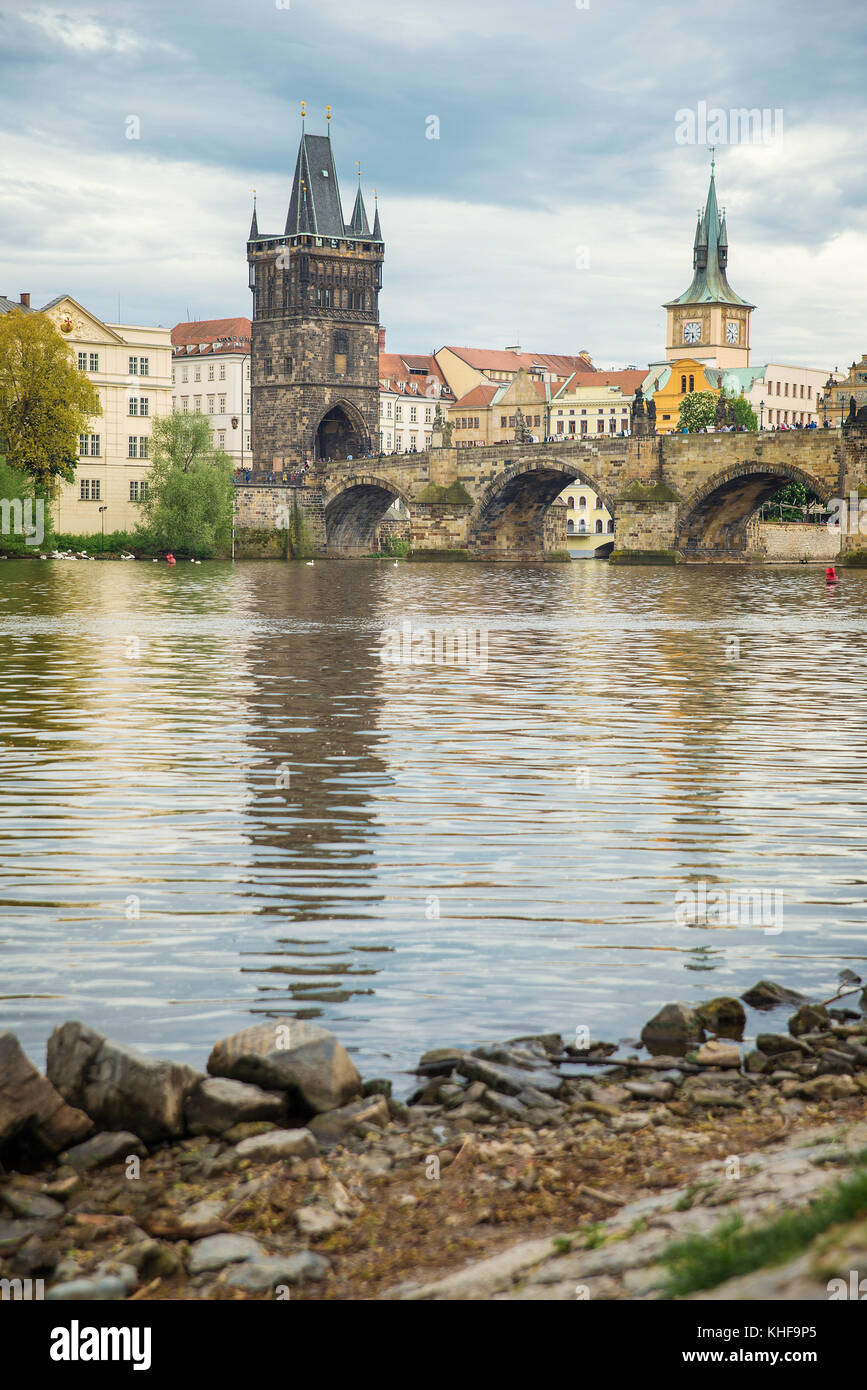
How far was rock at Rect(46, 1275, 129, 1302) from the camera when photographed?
13.2 ft

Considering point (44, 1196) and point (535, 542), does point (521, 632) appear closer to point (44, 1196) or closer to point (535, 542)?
point (44, 1196)

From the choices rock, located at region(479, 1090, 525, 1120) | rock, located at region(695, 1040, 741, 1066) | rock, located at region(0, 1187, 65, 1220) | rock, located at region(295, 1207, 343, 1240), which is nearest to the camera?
rock, located at region(295, 1207, 343, 1240)

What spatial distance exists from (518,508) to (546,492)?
2.06 metres

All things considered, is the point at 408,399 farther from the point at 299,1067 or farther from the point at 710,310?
the point at 299,1067

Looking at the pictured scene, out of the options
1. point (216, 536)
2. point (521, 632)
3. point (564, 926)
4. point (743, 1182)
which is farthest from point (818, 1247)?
point (216, 536)

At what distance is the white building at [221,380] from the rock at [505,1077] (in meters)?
112

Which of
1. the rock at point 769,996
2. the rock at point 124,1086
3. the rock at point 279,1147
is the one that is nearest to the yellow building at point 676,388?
the rock at point 769,996

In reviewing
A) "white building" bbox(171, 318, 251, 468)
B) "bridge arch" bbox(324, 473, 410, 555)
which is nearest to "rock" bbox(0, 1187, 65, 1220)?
"bridge arch" bbox(324, 473, 410, 555)

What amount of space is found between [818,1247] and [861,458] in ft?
201

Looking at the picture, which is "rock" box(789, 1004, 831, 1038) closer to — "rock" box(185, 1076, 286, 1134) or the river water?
the river water

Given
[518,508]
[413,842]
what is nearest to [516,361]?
[518,508]

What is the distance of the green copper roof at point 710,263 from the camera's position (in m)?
150

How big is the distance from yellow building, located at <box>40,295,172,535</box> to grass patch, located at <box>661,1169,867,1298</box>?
70963 mm

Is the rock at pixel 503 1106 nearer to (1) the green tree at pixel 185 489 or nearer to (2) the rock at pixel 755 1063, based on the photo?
(2) the rock at pixel 755 1063
